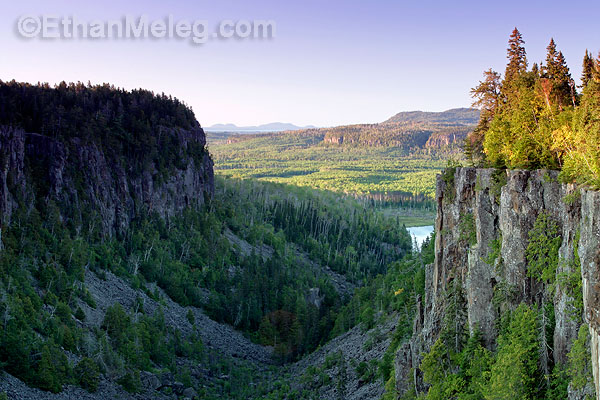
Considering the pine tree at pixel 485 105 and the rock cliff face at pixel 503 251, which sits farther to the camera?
the pine tree at pixel 485 105

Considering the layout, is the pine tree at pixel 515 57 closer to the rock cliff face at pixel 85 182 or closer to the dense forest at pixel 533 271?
the dense forest at pixel 533 271

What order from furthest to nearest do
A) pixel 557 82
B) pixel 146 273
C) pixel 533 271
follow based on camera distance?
pixel 146 273 < pixel 557 82 < pixel 533 271

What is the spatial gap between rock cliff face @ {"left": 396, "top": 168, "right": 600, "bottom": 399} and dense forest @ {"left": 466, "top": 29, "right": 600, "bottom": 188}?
1.69 m

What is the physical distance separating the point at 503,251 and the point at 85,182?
67.2m

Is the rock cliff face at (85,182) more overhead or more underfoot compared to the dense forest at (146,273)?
more overhead

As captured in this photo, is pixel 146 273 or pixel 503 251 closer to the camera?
pixel 503 251

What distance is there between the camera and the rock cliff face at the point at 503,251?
2191 cm

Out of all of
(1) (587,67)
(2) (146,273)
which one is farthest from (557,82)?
(2) (146,273)

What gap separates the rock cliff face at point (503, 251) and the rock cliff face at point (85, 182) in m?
51.9

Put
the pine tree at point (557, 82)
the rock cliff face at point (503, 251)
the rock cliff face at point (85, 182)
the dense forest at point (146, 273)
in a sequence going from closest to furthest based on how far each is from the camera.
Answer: the rock cliff face at point (503, 251) → the pine tree at point (557, 82) → the dense forest at point (146, 273) → the rock cliff face at point (85, 182)

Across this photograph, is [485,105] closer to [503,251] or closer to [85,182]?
[503,251]

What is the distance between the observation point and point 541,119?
33.1 meters

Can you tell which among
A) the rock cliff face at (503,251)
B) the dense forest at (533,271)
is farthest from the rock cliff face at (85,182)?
the dense forest at (533,271)

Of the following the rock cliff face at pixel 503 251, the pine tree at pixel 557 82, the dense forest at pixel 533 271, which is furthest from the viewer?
the pine tree at pixel 557 82
